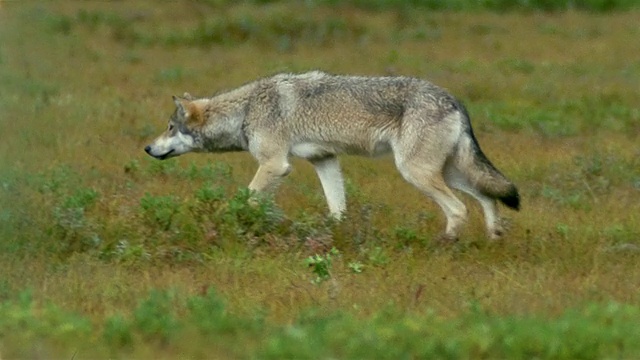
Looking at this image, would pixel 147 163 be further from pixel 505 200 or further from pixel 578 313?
pixel 578 313

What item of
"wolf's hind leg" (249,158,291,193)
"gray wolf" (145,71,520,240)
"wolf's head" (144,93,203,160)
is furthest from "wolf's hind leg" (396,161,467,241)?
"wolf's head" (144,93,203,160)

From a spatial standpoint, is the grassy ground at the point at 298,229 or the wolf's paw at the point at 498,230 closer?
the grassy ground at the point at 298,229

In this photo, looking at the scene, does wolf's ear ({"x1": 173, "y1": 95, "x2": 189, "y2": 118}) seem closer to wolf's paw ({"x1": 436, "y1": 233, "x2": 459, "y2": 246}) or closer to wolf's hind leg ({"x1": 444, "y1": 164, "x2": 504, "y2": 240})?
wolf's hind leg ({"x1": 444, "y1": 164, "x2": 504, "y2": 240})

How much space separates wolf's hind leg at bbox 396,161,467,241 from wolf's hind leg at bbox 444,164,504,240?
25cm

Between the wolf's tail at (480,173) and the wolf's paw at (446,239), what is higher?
the wolf's tail at (480,173)

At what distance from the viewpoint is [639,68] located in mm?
19672

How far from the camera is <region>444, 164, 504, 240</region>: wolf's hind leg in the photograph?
392 inches

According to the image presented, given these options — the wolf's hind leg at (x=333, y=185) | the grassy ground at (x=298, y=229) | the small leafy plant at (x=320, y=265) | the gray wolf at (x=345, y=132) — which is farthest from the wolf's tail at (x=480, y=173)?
the small leafy plant at (x=320, y=265)

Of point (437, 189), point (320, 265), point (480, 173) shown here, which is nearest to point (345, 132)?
point (437, 189)

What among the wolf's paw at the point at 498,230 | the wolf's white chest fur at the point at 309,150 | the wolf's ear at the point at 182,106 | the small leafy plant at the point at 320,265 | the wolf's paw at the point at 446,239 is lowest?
the wolf's paw at the point at 498,230

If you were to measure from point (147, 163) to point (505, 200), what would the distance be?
436 centimetres

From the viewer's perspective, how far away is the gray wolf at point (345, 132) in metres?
9.82

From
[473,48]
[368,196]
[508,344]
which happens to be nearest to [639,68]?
[473,48]

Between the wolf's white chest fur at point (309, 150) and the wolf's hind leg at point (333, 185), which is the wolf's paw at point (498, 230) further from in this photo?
the wolf's white chest fur at point (309, 150)
